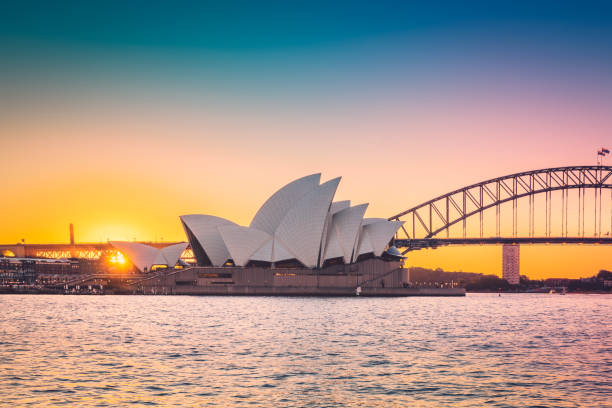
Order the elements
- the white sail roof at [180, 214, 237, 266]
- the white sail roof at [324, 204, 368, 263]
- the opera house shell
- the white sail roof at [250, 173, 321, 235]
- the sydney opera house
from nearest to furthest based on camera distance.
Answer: the opera house shell
the sydney opera house
the white sail roof at [324, 204, 368, 263]
the white sail roof at [250, 173, 321, 235]
the white sail roof at [180, 214, 237, 266]

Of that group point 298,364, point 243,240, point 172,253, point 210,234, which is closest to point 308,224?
point 243,240

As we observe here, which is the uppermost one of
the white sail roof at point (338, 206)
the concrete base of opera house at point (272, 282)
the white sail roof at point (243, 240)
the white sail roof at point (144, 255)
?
the white sail roof at point (338, 206)

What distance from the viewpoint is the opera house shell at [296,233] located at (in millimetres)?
109644

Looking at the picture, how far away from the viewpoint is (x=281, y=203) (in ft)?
382

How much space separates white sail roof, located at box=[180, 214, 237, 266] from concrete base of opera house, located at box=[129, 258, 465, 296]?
4.82 metres

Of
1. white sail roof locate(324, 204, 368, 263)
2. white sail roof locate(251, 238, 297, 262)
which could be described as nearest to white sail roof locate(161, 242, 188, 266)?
white sail roof locate(251, 238, 297, 262)

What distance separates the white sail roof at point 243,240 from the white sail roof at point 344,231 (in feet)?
36.0

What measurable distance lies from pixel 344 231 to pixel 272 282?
602 inches

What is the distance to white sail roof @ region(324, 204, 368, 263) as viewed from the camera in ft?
374

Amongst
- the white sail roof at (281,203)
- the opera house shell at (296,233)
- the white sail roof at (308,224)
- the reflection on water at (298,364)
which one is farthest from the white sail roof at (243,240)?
the reflection on water at (298,364)

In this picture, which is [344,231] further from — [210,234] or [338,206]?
[210,234]

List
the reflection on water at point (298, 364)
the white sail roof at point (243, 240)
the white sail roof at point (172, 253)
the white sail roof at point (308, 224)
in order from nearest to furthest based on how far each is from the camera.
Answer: the reflection on water at point (298, 364), the white sail roof at point (308, 224), the white sail roof at point (243, 240), the white sail roof at point (172, 253)

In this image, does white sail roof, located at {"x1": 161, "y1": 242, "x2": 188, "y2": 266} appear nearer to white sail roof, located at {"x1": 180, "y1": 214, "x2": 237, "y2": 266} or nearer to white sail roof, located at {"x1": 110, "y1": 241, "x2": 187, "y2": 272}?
white sail roof, located at {"x1": 110, "y1": 241, "x2": 187, "y2": 272}

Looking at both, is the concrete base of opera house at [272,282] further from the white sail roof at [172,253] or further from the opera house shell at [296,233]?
the white sail roof at [172,253]
